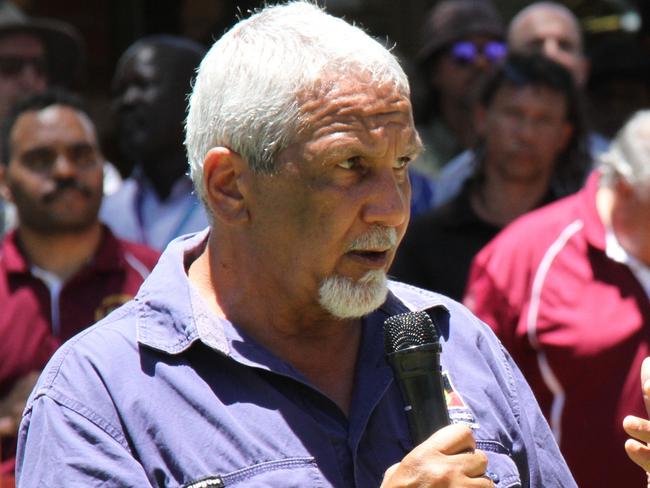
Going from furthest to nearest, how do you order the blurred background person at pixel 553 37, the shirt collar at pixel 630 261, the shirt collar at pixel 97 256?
the blurred background person at pixel 553 37 → the shirt collar at pixel 97 256 → the shirt collar at pixel 630 261

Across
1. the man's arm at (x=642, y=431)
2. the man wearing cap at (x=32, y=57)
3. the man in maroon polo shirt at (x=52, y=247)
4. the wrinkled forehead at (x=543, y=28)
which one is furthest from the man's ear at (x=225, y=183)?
the wrinkled forehead at (x=543, y=28)

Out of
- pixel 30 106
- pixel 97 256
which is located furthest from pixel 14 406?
pixel 30 106

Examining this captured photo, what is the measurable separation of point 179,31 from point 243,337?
6.62 meters

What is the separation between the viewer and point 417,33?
27.9 ft

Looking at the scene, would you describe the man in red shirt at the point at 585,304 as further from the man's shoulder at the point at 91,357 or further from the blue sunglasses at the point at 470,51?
the man's shoulder at the point at 91,357

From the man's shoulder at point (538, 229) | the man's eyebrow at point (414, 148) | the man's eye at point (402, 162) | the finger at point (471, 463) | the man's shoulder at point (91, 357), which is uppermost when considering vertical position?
the man's eyebrow at point (414, 148)

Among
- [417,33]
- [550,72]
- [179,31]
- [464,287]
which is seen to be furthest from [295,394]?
[179,31]

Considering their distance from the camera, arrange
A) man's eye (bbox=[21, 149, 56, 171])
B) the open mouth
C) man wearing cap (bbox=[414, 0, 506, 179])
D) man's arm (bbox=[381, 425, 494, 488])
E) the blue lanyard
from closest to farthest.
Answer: man's arm (bbox=[381, 425, 494, 488]) < the open mouth < man's eye (bbox=[21, 149, 56, 171]) < the blue lanyard < man wearing cap (bbox=[414, 0, 506, 179])

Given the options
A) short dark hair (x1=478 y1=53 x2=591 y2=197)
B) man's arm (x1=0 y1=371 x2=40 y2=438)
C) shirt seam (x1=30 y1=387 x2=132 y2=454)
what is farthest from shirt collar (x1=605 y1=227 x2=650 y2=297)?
shirt seam (x1=30 y1=387 x2=132 y2=454)

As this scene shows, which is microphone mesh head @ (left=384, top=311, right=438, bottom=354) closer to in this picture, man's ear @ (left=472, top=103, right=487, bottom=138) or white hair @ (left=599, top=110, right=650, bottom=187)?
white hair @ (left=599, top=110, right=650, bottom=187)

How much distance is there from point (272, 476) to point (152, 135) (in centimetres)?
413

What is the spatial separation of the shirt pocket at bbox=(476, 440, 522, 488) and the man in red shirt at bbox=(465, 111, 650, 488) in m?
1.87

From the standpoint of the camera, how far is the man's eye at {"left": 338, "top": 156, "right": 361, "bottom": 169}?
8.82 feet

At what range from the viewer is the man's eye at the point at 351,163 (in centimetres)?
269
